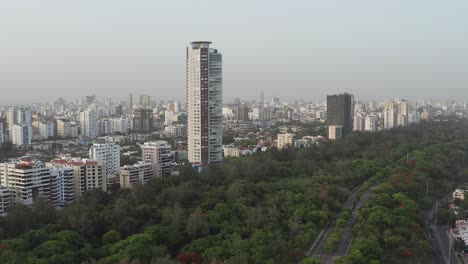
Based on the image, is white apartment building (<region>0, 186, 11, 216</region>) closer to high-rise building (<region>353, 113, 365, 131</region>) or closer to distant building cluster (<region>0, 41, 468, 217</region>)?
distant building cluster (<region>0, 41, 468, 217</region>)

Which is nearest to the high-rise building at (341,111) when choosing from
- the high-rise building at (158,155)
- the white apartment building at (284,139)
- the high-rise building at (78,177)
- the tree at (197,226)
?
the white apartment building at (284,139)

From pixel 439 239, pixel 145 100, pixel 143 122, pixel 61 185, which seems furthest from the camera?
pixel 145 100

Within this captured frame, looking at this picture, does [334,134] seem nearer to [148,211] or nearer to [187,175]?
[187,175]

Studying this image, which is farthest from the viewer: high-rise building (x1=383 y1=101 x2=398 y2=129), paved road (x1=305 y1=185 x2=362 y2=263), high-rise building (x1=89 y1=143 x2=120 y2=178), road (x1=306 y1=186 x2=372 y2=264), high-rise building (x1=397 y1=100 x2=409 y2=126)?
high-rise building (x1=397 y1=100 x2=409 y2=126)

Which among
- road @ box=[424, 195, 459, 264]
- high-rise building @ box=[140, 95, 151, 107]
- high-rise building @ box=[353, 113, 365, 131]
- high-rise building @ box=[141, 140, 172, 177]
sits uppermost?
high-rise building @ box=[140, 95, 151, 107]

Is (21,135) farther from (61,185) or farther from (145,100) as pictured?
(145,100)

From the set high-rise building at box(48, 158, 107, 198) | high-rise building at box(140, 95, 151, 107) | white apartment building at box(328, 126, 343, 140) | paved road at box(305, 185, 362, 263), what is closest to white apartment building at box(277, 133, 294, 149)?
white apartment building at box(328, 126, 343, 140)

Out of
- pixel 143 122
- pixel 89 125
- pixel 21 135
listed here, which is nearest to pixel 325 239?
pixel 21 135

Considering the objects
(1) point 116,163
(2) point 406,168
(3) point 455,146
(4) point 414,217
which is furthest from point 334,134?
(4) point 414,217
